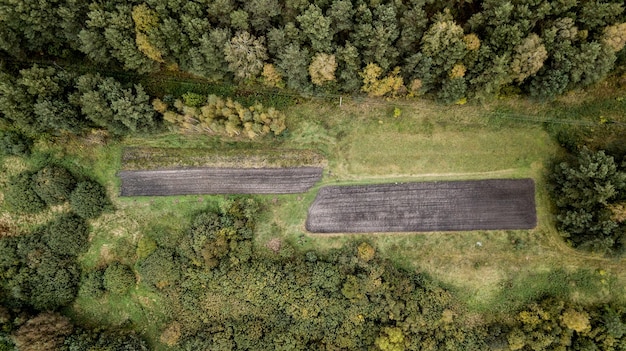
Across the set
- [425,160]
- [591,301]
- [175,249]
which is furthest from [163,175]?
[591,301]

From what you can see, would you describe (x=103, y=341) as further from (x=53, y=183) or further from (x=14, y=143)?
(x=14, y=143)

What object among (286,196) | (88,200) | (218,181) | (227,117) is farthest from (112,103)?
(286,196)

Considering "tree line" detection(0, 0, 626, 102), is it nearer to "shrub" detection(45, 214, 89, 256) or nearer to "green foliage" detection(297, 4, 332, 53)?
"green foliage" detection(297, 4, 332, 53)

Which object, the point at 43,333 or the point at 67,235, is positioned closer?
the point at 43,333

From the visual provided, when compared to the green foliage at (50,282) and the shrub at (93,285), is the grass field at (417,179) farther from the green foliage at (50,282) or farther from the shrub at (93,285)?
the green foliage at (50,282)

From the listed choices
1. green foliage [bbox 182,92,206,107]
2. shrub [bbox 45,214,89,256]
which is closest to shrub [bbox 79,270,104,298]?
shrub [bbox 45,214,89,256]

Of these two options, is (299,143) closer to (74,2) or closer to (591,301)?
(74,2)
